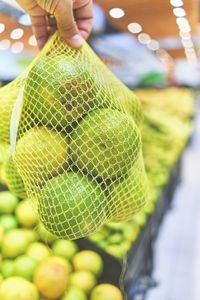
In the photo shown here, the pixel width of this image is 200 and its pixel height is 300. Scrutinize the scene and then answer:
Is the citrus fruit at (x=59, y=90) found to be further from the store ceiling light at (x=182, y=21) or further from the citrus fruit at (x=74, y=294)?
the store ceiling light at (x=182, y=21)

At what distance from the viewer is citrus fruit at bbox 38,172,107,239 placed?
0.70m

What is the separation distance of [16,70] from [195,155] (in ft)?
12.4

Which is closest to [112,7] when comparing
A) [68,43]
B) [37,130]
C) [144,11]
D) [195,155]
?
[144,11]

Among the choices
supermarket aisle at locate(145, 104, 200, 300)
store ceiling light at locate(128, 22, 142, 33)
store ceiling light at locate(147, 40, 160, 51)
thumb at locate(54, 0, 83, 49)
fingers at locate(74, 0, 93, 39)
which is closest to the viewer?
thumb at locate(54, 0, 83, 49)

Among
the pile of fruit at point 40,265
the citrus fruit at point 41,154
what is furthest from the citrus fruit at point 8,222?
the citrus fruit at point 41,154

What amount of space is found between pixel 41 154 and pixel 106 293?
0.77 m

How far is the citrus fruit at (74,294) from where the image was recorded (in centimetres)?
116

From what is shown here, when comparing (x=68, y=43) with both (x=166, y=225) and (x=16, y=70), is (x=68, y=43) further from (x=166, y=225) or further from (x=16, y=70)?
(x=16, y=70)

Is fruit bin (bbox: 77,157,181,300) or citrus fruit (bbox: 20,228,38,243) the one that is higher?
citrus fruit (bbox: 20,228,38,243)

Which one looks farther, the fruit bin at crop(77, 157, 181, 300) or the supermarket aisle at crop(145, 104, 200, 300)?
the supermarket aisle at crop(145, 104, 200, 300)

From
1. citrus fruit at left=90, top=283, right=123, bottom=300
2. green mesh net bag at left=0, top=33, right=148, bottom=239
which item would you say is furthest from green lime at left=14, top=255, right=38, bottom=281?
green mesh net bag at left=0, top=33, right=148, bottom=239

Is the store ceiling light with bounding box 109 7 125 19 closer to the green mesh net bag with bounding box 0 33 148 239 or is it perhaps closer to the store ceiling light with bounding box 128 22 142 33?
the store ceiling light with bounding box 128 22 142 33

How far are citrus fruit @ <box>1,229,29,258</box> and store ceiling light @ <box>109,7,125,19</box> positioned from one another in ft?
7.05

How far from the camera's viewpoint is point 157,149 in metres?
3.50
